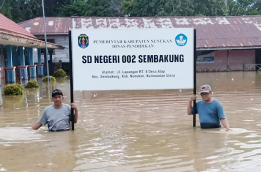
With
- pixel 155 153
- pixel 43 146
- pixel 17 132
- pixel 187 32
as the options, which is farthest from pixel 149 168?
pixel 17 132

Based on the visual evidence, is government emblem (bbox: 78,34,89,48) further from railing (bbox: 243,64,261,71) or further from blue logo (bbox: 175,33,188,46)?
railing (bbox: 243,64,261,71)

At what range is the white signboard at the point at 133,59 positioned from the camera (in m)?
6.28

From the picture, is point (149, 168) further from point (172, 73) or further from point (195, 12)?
point (195, 12)

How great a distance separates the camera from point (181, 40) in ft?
21.0

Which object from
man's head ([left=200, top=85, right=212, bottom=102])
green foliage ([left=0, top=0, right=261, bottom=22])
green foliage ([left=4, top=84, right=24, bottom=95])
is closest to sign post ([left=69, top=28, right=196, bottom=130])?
man's head ([left=200, top=85, right=212, bottom=102])

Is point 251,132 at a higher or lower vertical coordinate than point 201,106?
lower

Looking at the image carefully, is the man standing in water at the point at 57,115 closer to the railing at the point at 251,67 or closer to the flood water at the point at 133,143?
the flood water at the point at 133,143

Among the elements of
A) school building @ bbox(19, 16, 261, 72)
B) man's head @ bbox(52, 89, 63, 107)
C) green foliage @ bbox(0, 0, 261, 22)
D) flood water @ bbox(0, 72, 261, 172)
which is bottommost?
flood water @ bbox(0, 72, 261, 172)

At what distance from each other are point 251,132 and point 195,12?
36545 millimetres

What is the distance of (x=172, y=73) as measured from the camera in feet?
21.1

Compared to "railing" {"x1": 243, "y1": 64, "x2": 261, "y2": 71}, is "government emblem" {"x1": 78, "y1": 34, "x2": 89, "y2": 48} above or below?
above

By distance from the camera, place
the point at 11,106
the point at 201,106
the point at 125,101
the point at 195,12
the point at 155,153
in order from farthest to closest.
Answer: the point at 195,12
the point at 125,101
the point at 11,106
the point at 201,106
the point at 155,153

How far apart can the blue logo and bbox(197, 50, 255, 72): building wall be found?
86.3 feet

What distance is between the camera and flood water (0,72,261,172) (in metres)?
4.69
